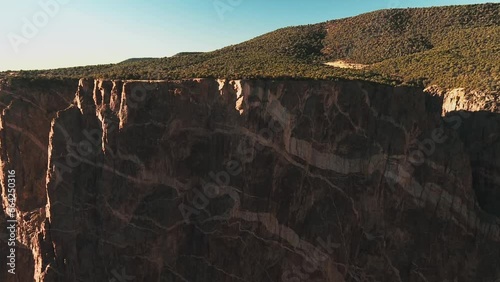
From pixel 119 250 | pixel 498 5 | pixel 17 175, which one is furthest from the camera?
pixel 498 5

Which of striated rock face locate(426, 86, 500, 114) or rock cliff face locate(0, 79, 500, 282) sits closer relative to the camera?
rock cliff face locate(0, 79, 500, 282)

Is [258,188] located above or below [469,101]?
below

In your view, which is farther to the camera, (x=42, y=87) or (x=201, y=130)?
(x=42, y=87)

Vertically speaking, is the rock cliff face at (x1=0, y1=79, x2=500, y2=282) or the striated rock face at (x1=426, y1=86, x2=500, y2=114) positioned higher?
the striated rock face at (x1=426, y1=86, x2=500, y2=114)

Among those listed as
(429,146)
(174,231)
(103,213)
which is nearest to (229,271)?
(174,231)

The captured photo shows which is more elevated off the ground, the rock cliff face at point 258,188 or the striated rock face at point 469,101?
the striated rock face at point 469,101

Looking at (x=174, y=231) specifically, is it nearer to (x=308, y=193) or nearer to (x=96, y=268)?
(x=96, y=268)

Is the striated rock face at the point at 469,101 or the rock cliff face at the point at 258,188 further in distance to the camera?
the striated rock face at the point at 469,101

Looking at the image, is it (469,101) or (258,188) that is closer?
(258,188)
